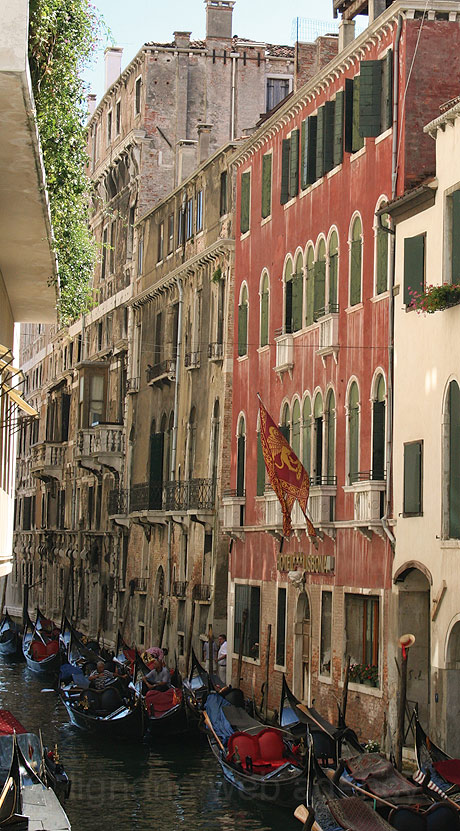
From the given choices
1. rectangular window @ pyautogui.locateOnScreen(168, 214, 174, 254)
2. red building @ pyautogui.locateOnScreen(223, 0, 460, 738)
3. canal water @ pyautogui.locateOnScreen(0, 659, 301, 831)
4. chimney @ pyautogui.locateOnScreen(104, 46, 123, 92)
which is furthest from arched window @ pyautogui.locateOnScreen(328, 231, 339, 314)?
chimney @ pyautogui.locateOnScreen(104, 46, 123, 92)

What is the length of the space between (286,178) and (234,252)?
15.1ft

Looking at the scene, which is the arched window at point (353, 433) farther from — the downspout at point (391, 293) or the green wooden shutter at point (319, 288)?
the green wooden shutter at point (319, 288)

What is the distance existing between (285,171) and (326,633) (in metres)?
7.74

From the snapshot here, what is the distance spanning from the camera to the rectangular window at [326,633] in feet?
69.4

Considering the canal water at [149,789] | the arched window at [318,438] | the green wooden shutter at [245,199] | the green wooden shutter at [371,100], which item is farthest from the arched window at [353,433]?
the green wooden shutter at [245,199]

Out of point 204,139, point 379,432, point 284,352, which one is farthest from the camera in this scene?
point 204,139

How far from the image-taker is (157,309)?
3572 cm

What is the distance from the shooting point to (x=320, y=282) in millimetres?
22234

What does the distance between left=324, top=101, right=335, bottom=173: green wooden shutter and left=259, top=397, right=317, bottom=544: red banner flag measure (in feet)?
13.0

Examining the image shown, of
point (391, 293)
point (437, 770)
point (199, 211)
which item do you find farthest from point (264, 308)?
point (437, 770)

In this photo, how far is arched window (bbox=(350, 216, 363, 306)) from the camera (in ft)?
67.3

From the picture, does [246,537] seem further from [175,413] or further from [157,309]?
[157,309]

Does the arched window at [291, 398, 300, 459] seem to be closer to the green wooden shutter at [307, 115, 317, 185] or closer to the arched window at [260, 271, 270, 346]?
the arched window at [260, 271, 270, 346]

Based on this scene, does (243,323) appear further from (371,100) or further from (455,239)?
(455,239)
